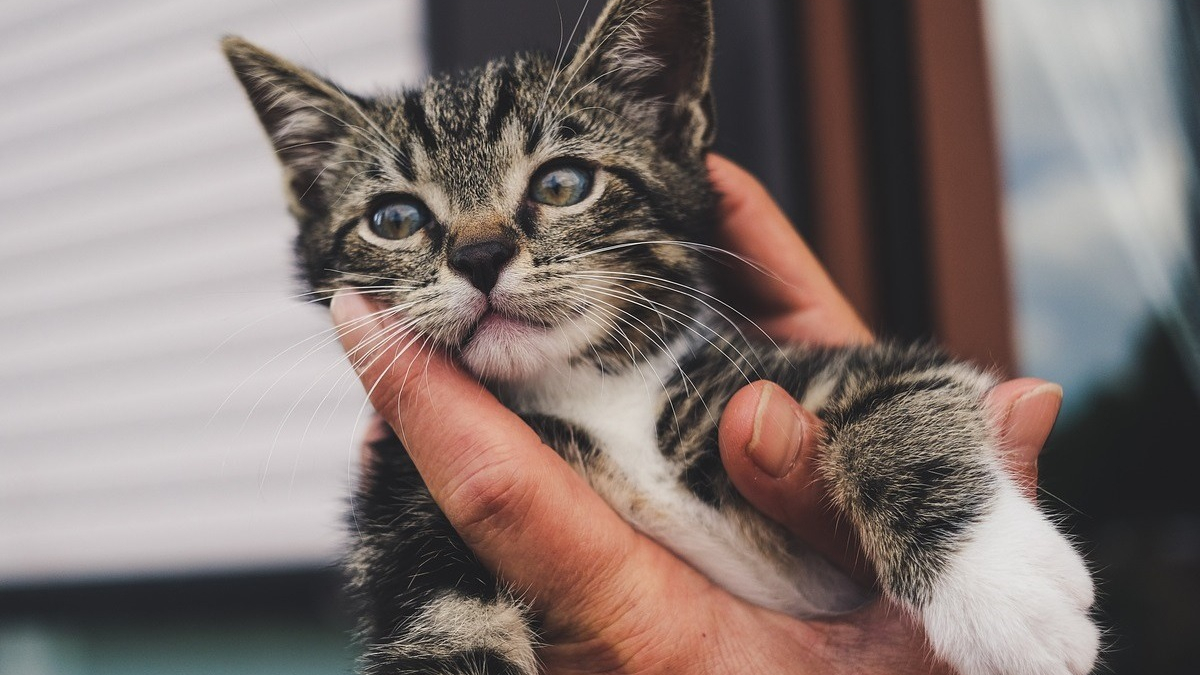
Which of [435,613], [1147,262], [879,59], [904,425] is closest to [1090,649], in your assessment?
[904,425]

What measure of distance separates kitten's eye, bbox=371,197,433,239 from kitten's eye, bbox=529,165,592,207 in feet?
0.50

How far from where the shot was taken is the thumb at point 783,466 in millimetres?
765

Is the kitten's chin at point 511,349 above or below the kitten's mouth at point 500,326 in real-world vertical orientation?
below

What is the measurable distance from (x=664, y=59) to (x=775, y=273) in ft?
1.44

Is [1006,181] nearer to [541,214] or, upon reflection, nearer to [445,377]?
[541,214]

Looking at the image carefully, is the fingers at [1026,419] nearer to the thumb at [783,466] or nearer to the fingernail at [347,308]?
the thumb at [783,466]

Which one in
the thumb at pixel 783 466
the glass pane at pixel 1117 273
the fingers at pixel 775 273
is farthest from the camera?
the glass pane at pixel 1117 273

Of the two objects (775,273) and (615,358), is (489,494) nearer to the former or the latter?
(615,358)

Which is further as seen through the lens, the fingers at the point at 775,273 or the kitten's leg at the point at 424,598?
the fingers at the point at 775,273

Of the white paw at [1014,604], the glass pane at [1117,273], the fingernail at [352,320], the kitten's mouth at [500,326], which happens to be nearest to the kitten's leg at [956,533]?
the white paw at [1014,604]

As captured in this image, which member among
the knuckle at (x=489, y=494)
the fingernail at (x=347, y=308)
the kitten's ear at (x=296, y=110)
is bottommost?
the knuckle at (x=489, y=494)

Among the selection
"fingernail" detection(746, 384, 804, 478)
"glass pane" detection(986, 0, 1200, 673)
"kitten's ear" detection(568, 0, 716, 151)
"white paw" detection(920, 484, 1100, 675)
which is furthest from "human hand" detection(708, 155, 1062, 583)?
"glass pane" detection(986, 0, 1200, 673)

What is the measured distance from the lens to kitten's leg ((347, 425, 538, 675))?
767mm

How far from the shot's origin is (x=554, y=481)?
80cm
